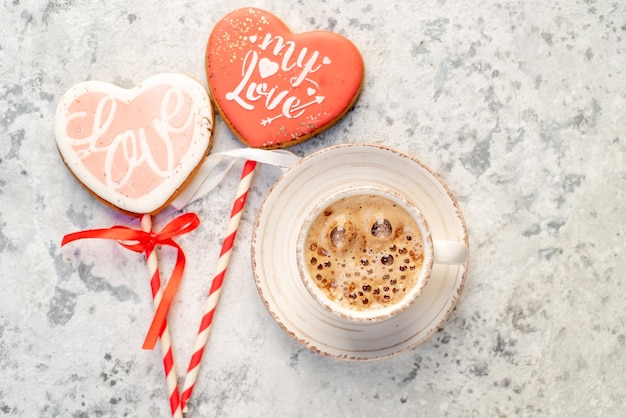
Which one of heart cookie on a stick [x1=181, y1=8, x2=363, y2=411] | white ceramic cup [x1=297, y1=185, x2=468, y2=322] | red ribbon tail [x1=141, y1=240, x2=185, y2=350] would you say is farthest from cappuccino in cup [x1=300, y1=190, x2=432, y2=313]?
red ribbon tail [x1=141, y1=240, x2=185, y2=350]

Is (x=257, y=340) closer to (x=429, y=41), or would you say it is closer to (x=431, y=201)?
(x=431, y=201)

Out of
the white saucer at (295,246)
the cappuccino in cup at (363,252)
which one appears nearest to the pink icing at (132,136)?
the white saucer at (295,246)

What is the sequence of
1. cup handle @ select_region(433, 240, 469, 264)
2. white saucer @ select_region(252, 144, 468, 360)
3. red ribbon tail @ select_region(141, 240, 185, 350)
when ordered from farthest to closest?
red ribbon tail @ select_region(141, 240, 185, 350), white saucer @ select_region(252, 144, 468, 360), cup handle @ select_region(433, 240, 469, 264)

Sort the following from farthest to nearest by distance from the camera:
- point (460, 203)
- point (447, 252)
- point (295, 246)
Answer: point (460, 203)
point (295, 246)
point (447, 252)

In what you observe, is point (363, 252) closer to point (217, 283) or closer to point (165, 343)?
point (217, 283)

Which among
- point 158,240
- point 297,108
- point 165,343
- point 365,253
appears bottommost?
point 165,343

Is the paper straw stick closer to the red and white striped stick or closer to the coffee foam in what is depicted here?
the red and white striped stick

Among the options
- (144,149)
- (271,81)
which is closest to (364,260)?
(271,81)
